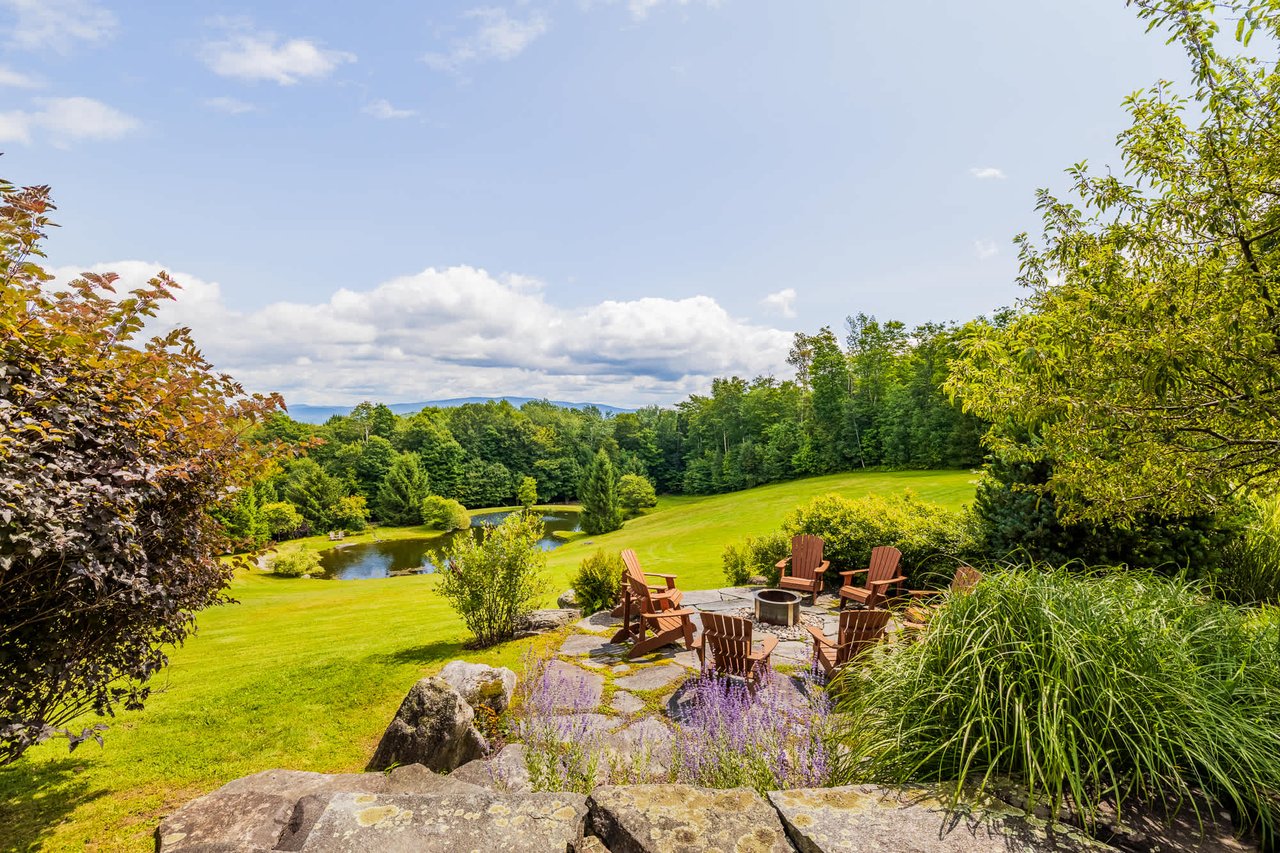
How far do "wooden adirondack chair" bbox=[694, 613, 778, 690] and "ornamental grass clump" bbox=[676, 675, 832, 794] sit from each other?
Result: 3.96 ft

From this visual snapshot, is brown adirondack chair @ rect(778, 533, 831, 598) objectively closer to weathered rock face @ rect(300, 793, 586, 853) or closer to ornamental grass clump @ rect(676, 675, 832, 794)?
ornamental grass clump @ rect(676, 675, 832, 794)

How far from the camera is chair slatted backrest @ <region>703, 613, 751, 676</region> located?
4867mm

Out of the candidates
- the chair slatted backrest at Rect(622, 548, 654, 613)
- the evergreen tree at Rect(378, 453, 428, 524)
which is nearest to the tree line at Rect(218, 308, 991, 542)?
the evergreen tree at Rect(378, 453, 428, 524)

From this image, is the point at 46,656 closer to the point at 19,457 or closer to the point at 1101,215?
the point at 19,457

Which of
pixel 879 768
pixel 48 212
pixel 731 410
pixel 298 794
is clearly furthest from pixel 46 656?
pixel 731 410

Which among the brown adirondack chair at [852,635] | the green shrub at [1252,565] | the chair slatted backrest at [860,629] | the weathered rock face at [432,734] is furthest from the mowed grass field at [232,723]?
the green shrub at [1252,565]

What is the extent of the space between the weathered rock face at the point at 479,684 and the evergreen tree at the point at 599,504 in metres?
35.3

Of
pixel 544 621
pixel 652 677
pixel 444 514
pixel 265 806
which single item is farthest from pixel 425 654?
pixel 444 514

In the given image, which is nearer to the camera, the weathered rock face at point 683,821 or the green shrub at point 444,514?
the weathered rock face at point 683,821

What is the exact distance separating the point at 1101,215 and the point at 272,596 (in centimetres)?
2290

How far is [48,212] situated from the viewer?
2.70 metres

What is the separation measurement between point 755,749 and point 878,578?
617 centimetres

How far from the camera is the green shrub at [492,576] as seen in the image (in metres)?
6.78

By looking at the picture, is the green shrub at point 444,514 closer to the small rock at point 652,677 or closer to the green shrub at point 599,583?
the green shrub at point 599,583
